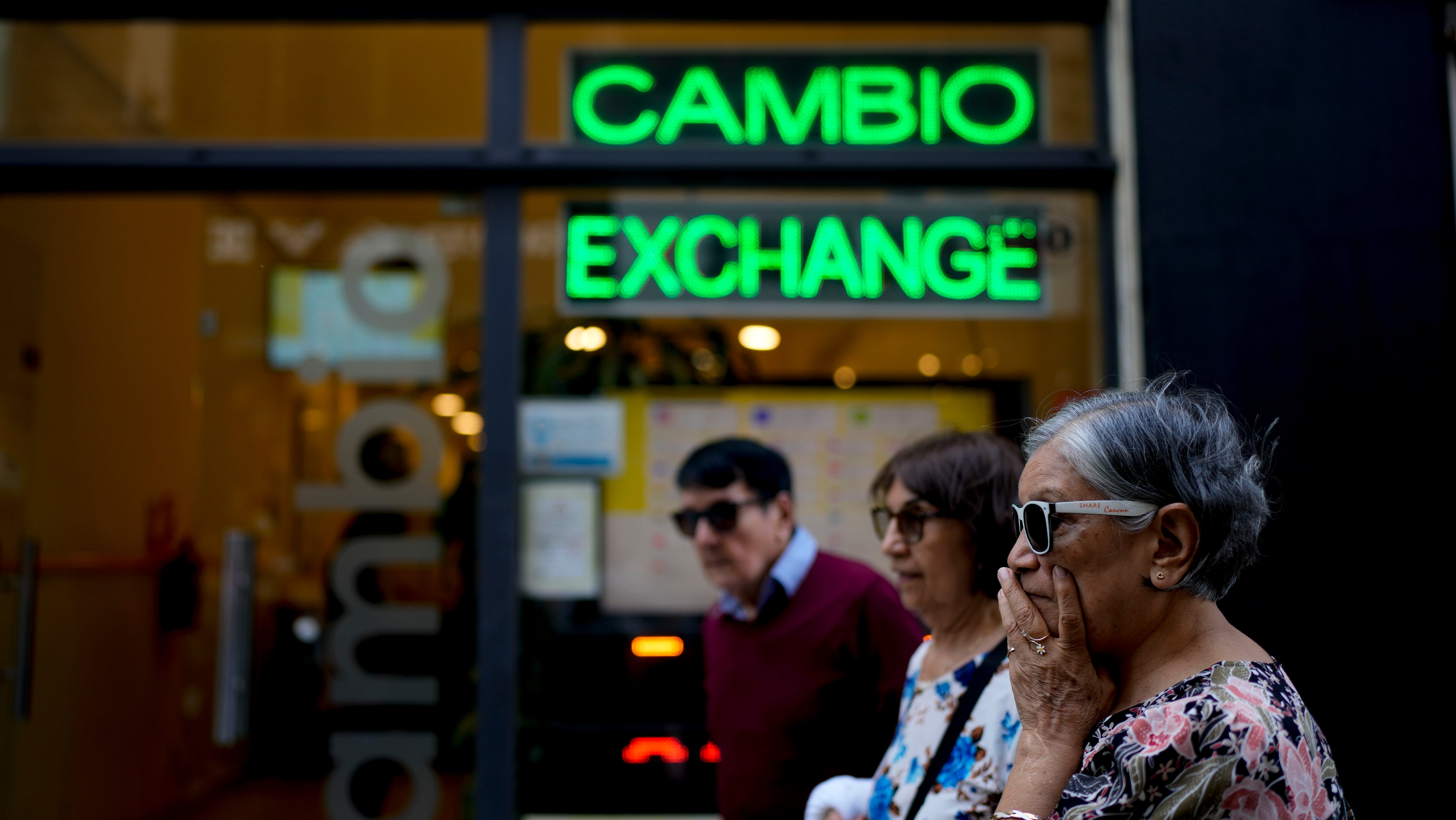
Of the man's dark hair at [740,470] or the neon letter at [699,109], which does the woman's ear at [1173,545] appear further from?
the neon letter at [699,109]

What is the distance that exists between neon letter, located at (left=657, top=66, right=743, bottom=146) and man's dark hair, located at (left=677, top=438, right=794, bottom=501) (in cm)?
131

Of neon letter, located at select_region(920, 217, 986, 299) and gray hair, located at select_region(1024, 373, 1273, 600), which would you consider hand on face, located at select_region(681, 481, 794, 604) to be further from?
gray hair, located at select_region(1024, 373, 1273, 600)

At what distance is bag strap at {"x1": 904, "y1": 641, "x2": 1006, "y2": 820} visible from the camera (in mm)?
1706

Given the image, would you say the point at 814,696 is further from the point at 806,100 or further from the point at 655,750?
the point at 806,100

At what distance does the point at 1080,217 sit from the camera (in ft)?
12.2

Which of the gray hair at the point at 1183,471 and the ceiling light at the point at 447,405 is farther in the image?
the ceiling light at the point at 447,405

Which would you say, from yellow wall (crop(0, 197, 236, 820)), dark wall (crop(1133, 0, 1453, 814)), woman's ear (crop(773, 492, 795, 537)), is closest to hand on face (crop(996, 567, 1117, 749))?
woman's ear (crop(773, 492, 795, 537))

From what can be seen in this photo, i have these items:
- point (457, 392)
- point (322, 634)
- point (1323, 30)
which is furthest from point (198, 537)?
point (1323, 30)

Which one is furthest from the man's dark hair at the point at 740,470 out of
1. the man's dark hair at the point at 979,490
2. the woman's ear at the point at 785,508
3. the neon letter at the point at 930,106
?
the neon letter at the point at 930,106

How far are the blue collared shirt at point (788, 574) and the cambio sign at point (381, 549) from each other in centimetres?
144

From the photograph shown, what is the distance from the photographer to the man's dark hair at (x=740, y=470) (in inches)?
114

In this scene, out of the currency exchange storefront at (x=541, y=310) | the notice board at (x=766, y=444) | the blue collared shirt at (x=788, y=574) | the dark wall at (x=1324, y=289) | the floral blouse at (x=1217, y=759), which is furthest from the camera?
the notice board at (x=766, y=444)

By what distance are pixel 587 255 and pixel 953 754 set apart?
252 cm

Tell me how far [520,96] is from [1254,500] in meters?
3.02
